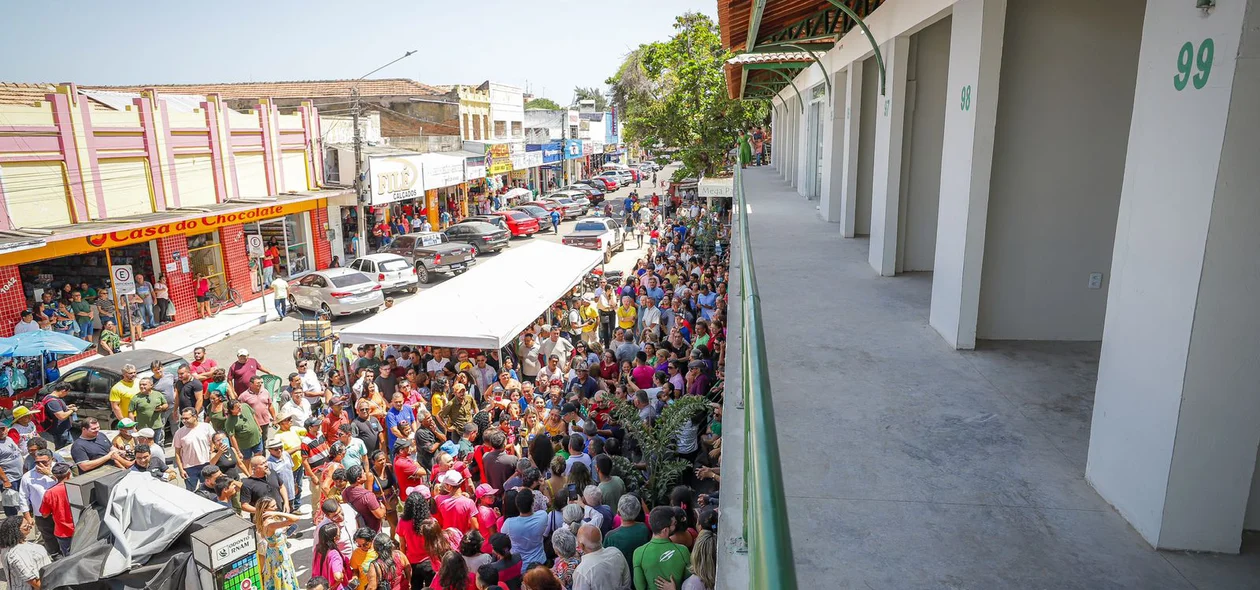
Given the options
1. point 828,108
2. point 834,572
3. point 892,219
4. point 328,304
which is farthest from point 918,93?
point 328,304

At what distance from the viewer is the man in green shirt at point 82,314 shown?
17438mm

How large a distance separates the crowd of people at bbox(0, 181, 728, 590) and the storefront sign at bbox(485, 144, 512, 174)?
30.5m

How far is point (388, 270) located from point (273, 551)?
15.6 m

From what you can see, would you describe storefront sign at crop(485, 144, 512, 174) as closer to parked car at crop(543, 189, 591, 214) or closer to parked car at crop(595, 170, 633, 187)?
parked car at crop(543, 189, 591, 214)

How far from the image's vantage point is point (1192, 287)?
3.06 meters

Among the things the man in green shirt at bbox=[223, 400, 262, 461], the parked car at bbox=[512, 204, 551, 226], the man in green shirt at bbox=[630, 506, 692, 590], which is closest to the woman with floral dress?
the man in green shirt at bbox=[223, 400, 262, 461]

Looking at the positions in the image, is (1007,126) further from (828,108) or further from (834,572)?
(828,108)

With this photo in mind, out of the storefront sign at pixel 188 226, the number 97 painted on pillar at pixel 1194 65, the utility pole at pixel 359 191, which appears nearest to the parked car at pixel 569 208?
the utility pole at pixel 359 191

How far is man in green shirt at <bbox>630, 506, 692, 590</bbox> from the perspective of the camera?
501 centimetres

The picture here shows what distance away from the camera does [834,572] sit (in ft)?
9.98

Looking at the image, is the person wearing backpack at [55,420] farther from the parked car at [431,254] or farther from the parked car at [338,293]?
the parked car at [431,254]

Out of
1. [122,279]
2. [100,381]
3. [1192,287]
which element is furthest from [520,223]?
[1192,287]

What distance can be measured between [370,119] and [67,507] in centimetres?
2729

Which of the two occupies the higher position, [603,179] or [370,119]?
[370,119]
